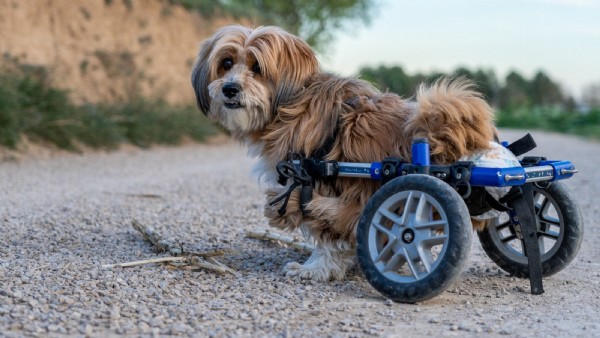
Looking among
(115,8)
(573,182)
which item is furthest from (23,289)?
(115,8)

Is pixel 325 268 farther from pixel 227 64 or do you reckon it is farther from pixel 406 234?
pixel 227 64

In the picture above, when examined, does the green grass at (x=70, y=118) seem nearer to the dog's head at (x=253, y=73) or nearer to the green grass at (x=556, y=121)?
the dog's head at (x=253, y=73)

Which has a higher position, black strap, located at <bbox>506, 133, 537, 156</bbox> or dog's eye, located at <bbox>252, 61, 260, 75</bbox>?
dog's eye, located at <bbox>252, 61, 260, 75</bbox>

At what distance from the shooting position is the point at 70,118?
1447 centimetres

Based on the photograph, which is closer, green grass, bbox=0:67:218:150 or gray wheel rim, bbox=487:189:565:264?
gray wheel rim, bbox=487:189:565:264

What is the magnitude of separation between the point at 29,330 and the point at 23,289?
0.74 m

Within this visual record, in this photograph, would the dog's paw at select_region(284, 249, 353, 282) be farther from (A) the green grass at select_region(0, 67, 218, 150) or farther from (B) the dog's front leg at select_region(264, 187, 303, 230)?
(A) the green grass at select_region(0, 67, 218, 150)

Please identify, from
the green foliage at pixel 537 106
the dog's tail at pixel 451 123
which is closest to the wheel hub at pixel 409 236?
the dog's tail at pixel 451 123

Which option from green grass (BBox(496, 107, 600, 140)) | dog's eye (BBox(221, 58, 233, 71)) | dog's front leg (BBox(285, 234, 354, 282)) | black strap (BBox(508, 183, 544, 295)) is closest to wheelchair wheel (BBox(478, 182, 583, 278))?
black strap (BBox(508, 183, 544, 295))

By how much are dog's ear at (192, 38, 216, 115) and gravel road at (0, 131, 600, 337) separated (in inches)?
44.5

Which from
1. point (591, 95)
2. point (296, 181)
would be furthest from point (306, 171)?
point (591, 95)

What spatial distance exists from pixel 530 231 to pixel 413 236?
2.46 ft

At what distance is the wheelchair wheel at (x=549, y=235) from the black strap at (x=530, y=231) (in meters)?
0.39

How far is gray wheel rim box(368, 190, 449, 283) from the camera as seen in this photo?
13.7 feet
